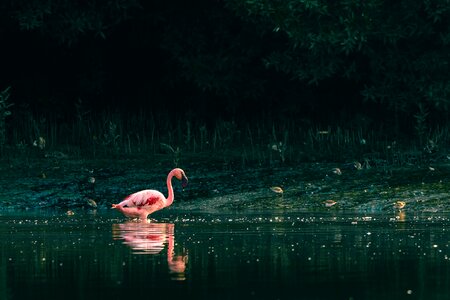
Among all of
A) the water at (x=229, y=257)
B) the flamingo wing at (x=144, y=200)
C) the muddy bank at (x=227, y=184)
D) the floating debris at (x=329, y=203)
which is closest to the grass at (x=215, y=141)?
the muddy bank at (x=227, y=184)

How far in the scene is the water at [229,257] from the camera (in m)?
11.3

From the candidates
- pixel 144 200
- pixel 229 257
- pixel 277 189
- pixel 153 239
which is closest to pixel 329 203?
pixel 277 189

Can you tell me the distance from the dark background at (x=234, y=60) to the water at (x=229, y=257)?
936cm

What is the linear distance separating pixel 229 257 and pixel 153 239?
243 centimetres

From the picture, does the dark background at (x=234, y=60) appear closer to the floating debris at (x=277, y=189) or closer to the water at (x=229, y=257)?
the floating debris at (x=277, y=189)

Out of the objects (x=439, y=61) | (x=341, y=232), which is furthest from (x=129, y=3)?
(x=341, y=232)

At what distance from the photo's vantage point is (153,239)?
1622cm

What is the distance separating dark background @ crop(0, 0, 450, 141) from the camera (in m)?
29.0

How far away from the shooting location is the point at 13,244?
15.7 m

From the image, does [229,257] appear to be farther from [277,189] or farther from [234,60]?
[234,60]

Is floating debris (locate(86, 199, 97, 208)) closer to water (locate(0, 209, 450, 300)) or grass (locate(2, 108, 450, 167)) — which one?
water (locate(0, 209, 450, 300))

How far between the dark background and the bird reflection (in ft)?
35.1

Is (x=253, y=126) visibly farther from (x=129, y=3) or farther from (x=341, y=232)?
(x=341, y=232)

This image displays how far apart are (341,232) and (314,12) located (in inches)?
481
